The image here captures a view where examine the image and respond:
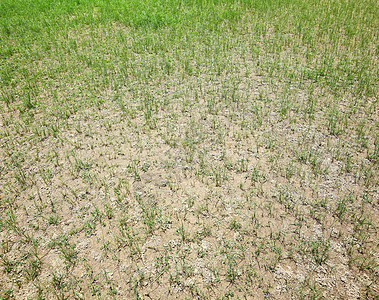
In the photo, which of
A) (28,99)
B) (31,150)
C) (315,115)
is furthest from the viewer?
(28,99)

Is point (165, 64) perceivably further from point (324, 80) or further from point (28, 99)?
point (324, 80)

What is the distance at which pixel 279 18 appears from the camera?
13.0 meters

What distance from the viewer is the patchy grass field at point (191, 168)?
3709 millimetres

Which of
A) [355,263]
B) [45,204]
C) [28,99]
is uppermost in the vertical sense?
[28,99]

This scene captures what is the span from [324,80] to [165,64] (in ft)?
17.9

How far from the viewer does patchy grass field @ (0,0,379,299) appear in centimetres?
371

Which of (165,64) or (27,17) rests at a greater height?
(27,17)

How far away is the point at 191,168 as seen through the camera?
5.37 metres

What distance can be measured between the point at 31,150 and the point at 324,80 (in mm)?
8584

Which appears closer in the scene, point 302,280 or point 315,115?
point 302,280

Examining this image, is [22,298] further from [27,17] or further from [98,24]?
[27,17]

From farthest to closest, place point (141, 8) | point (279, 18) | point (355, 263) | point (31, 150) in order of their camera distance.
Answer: point (141, 8), point (279, 18), point (31, 150), point (355, 263)

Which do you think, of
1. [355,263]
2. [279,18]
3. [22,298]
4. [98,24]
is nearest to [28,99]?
[22,298]

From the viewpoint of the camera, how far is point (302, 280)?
3.54 meters
